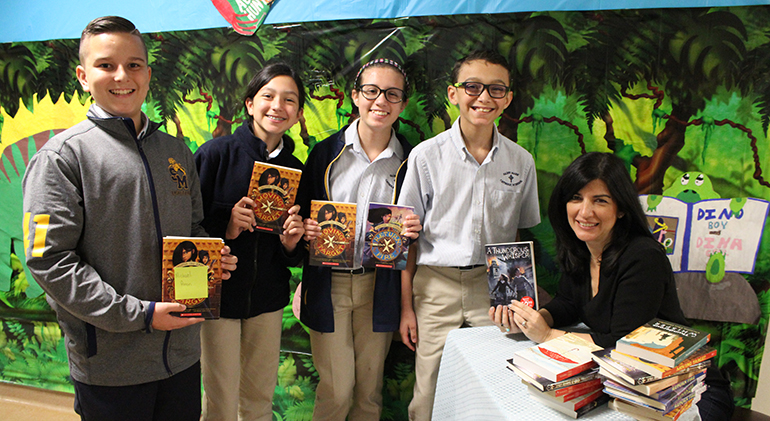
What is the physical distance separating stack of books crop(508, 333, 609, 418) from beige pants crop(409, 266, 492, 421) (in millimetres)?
637

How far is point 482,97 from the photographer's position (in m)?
2.09

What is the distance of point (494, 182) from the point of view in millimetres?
2168

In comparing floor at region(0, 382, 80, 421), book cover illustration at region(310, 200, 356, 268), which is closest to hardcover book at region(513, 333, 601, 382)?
book cover illustration at region(310, 200, 356, 268)

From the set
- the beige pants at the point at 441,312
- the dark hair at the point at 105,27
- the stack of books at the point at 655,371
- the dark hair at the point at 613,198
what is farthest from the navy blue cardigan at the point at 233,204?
the stack of books at the point at 655,371

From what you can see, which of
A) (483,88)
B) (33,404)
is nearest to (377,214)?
(483,88)

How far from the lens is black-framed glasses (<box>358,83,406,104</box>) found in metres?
2.15

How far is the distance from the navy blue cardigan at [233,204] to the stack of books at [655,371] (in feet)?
4.79

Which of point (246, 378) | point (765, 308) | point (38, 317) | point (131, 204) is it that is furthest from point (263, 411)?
point (765, 308)

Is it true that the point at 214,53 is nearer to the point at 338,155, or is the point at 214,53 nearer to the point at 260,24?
the point at 260,24

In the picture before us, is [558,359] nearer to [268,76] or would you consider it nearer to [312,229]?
[312,229]

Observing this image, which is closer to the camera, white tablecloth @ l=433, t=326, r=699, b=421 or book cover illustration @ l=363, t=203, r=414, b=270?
white tablecloth @ l=433, t=326, r=699, b=421

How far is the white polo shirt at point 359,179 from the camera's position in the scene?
2.23 metres

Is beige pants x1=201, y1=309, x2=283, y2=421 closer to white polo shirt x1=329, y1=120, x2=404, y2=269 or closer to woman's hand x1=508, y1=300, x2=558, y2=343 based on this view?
white polo shirt x1=329, y1=120, x2=404, y2=269

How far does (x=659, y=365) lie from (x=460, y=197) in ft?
→ 3.55
